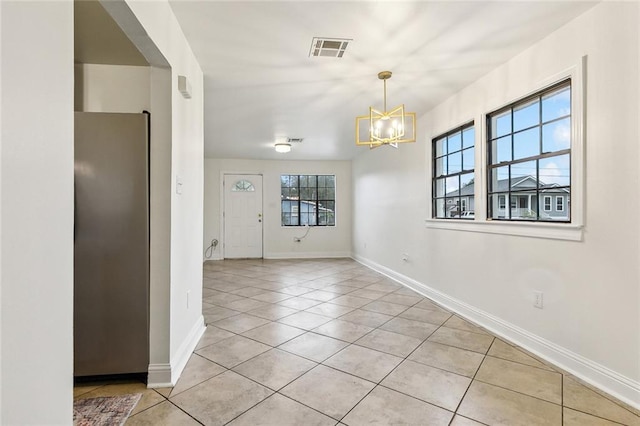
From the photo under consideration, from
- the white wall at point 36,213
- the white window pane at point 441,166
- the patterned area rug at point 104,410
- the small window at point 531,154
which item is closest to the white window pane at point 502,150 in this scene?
the small window at point 531,154

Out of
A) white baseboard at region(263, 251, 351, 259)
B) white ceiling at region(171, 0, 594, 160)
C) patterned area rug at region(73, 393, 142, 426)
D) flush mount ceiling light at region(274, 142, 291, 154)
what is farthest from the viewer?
white baseboard at region(263, 251, 351, 259)

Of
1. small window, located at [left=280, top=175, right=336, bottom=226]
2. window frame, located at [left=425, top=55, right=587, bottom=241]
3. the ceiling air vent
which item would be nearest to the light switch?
the ceiling air vent

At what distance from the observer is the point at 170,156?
2104 millimetres

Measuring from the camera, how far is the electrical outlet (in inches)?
98.1

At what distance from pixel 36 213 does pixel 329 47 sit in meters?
2.26

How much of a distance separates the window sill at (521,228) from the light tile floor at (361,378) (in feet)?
3.07

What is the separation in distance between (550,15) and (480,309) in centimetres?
250

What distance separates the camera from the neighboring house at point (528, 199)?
2422 millimetres

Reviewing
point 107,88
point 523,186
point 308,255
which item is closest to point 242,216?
point 308,255

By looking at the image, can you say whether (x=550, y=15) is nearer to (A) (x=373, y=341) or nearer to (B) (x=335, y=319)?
(A) (x=373, y=341)

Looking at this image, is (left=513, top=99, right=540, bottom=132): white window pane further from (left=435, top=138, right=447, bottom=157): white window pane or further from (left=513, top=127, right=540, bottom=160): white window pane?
(left=435, top=138, right=447, bottom=157): white window pane

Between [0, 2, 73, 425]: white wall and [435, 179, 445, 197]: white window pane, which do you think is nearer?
[0, 2, 73, 425]: white wall

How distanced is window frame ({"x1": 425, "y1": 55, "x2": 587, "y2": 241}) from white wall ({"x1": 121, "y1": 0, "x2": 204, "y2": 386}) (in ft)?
8.82

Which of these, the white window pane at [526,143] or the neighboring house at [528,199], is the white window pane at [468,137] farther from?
the white window pane at [526,143]
